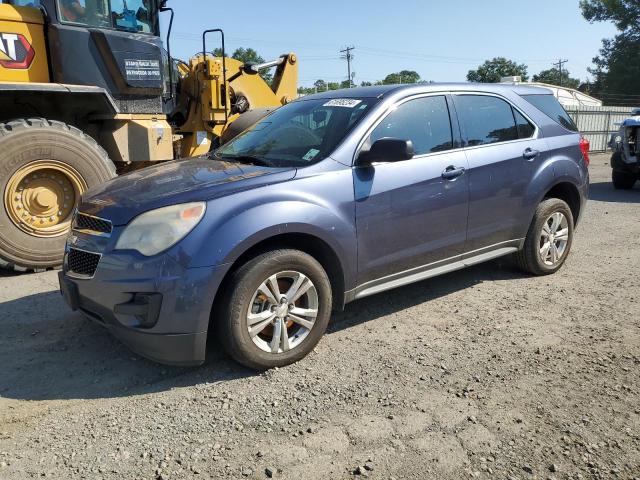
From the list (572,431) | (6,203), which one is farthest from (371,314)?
(6,203)

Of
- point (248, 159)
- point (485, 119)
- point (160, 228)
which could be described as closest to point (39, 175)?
point (248, 159)

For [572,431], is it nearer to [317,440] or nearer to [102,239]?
[317,440]

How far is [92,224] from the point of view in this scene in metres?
3.40

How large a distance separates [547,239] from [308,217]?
2928mm

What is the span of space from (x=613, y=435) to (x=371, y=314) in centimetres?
200

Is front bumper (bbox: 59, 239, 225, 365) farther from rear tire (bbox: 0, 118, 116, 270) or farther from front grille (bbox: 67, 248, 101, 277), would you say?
rear tire (bbox: 0, 118, 116, 270)

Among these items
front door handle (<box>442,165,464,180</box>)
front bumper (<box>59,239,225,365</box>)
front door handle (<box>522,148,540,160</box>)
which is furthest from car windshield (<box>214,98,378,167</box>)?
front door handle (<box>522,148,540,160</box>)

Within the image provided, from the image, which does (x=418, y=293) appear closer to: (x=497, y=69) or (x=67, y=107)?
(x=67, y=107)

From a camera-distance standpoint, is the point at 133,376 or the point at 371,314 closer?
the point at 133,376

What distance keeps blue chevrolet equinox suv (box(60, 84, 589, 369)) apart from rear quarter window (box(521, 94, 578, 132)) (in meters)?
0.09

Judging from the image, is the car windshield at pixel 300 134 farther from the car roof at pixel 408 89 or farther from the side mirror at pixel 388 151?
the side mirror at pixel 388 151

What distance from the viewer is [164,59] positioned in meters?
7.03

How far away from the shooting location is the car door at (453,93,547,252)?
4441 mm

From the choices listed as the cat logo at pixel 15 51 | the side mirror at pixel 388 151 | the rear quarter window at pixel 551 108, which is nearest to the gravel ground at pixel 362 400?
the side mirror at pixel 388 151
